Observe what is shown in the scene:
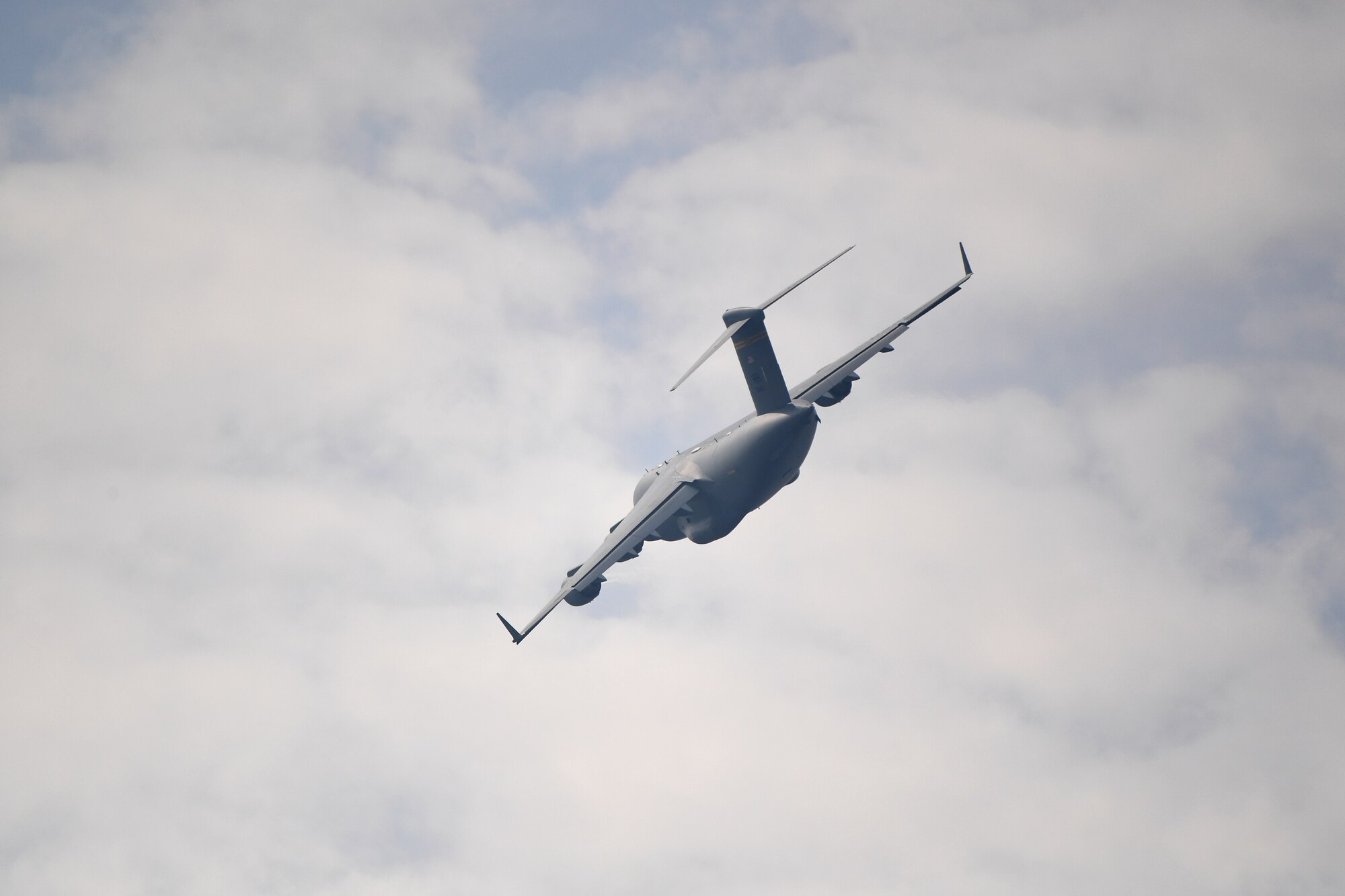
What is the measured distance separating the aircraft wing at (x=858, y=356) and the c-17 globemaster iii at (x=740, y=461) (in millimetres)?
57

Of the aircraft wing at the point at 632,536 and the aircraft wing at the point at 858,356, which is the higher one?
the aircraft wing at the point at 858,356

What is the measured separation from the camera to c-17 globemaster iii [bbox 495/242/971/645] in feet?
218

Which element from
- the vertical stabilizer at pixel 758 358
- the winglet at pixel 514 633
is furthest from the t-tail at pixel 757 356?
the winglet at pixel 514 633

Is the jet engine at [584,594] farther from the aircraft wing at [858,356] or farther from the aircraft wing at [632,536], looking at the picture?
the aircraft wing at [858,356]

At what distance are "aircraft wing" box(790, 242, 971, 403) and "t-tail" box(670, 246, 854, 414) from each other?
15.2ft

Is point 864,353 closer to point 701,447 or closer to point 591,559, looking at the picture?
point 701,447

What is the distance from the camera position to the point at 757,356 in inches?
2616

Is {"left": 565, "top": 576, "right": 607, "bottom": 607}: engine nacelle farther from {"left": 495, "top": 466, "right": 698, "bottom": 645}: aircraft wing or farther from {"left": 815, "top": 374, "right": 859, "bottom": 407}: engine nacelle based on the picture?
{"left": 815, "top": 374, "right": 859, "bottom": 407}: engine nacelle

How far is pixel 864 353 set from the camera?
71.9 m

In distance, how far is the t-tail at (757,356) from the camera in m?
65.8

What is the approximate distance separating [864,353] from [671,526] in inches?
620

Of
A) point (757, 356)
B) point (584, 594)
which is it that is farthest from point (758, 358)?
point (584, 594)

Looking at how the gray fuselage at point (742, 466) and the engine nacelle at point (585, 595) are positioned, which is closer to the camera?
the gray fuselage at point (742, 466)

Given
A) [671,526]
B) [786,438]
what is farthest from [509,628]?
[786,438]
